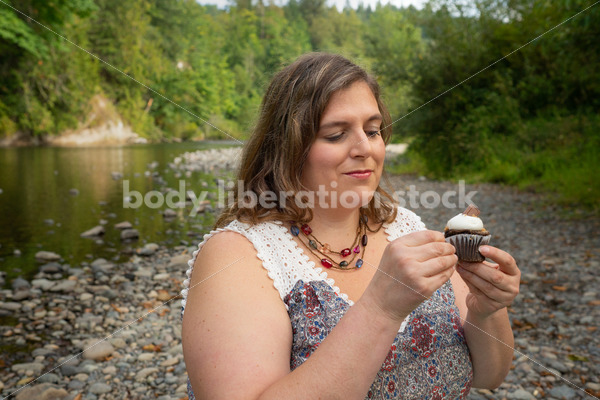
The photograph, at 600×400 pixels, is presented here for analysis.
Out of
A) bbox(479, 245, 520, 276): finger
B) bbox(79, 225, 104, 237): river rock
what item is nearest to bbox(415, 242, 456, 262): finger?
bbox(479, 245, 520, 276): finger

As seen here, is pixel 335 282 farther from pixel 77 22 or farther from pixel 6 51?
pixel 77 22

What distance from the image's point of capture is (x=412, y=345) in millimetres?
1676

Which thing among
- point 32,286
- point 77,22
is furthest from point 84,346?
point 77,22

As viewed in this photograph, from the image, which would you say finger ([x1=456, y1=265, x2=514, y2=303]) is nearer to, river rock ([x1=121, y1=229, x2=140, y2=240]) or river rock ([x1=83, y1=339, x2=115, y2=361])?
river rock ([x1=83, y1=339, x2=115, y2=361])

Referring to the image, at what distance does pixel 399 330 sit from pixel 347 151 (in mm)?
672

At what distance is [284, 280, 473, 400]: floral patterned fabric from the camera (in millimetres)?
1547

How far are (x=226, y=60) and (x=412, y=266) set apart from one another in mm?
37465

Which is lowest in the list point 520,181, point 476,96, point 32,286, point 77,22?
point 32,286

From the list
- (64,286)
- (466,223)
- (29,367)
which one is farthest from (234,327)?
(64,286)

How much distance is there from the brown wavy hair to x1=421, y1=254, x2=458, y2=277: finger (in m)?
0.67

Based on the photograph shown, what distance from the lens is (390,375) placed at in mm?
1615

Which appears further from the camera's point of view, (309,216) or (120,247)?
(120,247)

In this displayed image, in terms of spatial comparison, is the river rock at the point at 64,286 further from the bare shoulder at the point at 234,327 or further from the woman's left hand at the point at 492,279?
the woman's left hand at the point at 492,279

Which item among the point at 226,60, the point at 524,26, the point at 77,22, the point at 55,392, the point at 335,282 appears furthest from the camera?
the point at 226,60
